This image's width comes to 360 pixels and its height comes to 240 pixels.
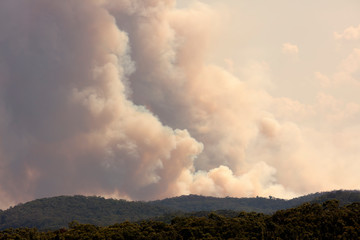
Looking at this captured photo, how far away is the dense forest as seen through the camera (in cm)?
10369

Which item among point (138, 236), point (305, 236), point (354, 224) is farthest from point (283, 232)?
point (138, 236)

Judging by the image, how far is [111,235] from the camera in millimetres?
114375

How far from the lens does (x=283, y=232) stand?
354ft

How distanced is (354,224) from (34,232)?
86.6 metres

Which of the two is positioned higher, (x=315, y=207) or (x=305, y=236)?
(x=315, y=207)

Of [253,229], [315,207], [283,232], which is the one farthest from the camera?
[315,207]

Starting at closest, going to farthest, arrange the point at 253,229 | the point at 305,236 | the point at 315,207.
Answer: the point at 305,236 → the point at 253,229 → the point at 315,207

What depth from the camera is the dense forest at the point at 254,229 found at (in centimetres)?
10369

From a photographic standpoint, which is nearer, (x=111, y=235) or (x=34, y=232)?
(x=111, y=235)

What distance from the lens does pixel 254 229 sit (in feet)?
379

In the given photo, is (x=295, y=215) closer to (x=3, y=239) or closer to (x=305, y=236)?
(x=305, y=236)

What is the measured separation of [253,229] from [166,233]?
2262 centimetres

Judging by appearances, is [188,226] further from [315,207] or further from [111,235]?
[315,207]

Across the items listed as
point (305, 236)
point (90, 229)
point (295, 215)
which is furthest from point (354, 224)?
point (90, 229)
